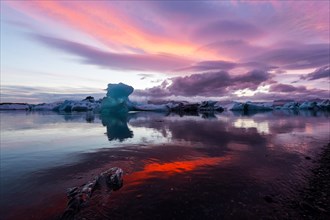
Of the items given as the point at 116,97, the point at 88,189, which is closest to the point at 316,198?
the point at 88,189

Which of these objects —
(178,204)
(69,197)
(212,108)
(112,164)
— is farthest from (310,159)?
(212,108)

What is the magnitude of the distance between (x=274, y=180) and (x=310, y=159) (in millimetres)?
3979

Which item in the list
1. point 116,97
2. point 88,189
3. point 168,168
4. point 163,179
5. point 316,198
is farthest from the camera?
point 116,97

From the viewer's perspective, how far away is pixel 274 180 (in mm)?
7930

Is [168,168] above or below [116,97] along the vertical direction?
below

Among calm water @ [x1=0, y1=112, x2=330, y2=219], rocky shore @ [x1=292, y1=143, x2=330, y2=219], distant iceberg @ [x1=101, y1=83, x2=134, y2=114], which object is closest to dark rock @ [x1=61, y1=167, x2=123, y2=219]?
calm water @ [x1=0, y1=112, x2=330, y2=219]

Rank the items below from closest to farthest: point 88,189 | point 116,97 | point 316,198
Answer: point 316,198 → point 88,189 → point 116,97

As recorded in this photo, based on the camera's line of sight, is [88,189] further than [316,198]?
Yes

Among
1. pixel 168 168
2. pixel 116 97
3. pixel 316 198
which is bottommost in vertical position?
pixel 316 198

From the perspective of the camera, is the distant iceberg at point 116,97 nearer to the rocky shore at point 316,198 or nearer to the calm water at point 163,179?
the calm water at point 163,179

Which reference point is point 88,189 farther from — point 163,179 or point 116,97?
point 116,97

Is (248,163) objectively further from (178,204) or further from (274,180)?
(178,204)

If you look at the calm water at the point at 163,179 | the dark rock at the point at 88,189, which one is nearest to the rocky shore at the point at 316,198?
the calm water at the point at 163,179

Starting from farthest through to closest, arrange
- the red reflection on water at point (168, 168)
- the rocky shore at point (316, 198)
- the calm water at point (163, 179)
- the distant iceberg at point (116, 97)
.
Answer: the distant iceberg at point (116, 97)
the red reflection on water at point (168, 168)
the calm water at point (163, 179)
the rocky shore at point (316, 198)
